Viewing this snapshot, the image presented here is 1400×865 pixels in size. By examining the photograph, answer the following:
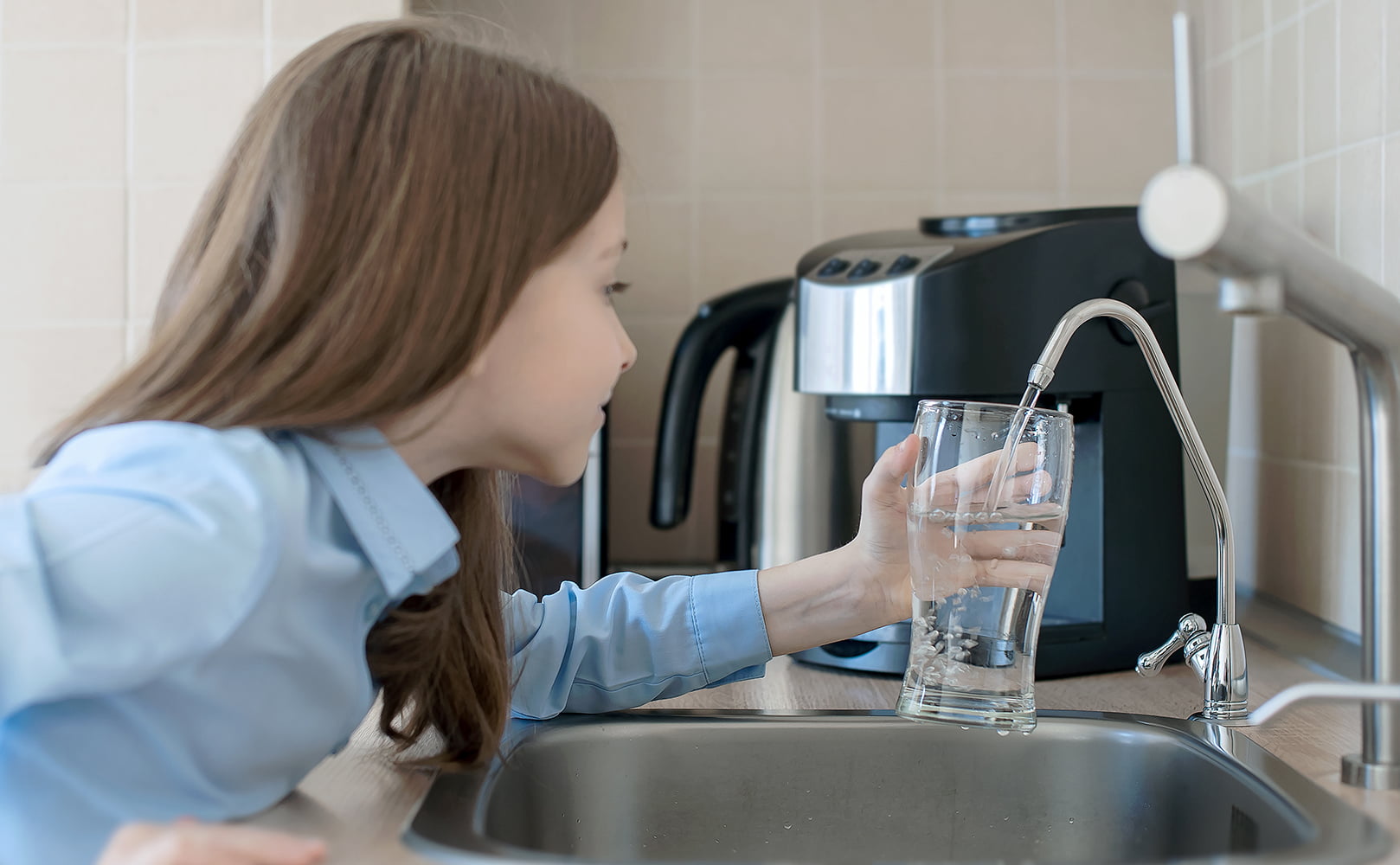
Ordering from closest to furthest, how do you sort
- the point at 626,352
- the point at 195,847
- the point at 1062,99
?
the point at 195,847, the point at 626,352, the point at 1062,99

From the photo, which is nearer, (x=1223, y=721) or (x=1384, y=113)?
(x=1223, y=721)

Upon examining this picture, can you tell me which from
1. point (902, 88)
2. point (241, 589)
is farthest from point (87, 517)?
point (902, 88)

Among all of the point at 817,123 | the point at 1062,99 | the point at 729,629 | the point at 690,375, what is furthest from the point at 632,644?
the point at 1062,99

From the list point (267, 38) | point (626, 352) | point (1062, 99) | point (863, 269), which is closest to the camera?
point (626, 352)

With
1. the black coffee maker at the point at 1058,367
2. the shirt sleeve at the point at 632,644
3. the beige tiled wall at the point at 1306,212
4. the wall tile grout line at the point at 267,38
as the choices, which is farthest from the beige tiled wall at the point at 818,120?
the shirt sleeve at the point at 632,644

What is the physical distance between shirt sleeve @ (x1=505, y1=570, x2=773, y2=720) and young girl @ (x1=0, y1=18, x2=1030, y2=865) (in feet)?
0.04

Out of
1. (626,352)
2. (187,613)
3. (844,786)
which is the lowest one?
(844,786)

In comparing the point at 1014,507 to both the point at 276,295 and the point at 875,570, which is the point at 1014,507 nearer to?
the point at 875,570

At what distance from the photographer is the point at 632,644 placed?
0.76m

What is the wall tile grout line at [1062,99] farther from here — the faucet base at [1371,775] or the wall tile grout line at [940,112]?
the faucet base at [1371,775]

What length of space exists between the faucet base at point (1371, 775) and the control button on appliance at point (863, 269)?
1.55ft

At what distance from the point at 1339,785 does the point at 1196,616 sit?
0.53ft

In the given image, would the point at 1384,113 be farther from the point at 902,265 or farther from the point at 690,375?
the point at 690,375

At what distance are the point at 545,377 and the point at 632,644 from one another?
0.69 feet
